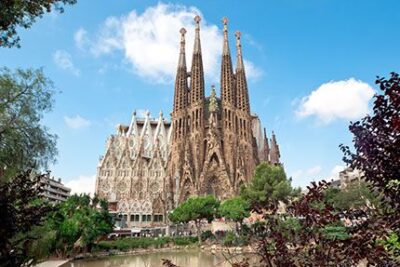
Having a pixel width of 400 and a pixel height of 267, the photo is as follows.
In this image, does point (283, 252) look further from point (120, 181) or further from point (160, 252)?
point (120, 181)

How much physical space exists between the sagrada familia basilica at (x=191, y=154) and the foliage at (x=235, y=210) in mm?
13342

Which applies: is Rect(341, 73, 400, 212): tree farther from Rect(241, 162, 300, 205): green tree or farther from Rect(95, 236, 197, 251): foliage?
Rect(241, 162, 300, 205): green tree

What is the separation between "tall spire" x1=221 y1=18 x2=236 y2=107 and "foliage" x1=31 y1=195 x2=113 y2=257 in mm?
32431

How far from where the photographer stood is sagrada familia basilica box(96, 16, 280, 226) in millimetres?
48219

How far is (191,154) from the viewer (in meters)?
50.0

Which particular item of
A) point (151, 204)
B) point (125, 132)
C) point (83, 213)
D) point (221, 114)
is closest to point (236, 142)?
point (221, 114)

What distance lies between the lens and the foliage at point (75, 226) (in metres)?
18.9

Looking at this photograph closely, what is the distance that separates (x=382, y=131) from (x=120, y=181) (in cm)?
5329

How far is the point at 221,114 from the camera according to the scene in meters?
53.7

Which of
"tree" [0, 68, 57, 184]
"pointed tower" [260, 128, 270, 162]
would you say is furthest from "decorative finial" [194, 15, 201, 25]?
"tree" [0, 68, 57, 184]

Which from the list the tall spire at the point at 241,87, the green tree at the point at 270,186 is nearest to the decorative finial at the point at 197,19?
the tall spire at the point at 241,87

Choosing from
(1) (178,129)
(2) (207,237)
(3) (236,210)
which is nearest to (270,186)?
(3) (236,210)

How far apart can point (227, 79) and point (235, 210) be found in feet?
89.5

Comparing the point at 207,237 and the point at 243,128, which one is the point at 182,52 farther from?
the point at 207,237
